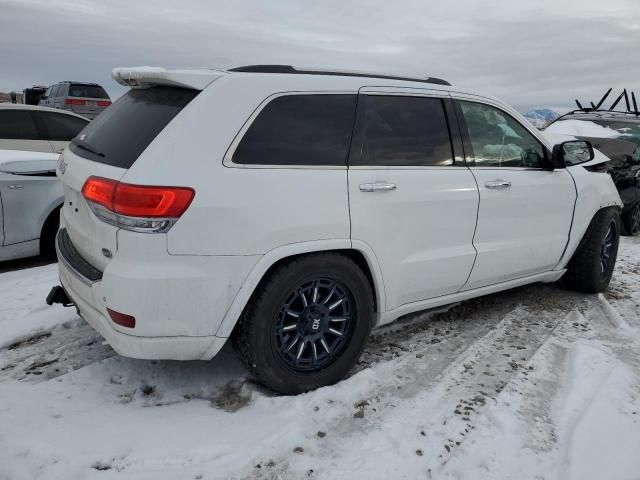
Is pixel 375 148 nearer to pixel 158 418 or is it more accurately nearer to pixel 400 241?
pixel 400 241

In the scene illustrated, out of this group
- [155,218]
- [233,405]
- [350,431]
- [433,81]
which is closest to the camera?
[155,218]

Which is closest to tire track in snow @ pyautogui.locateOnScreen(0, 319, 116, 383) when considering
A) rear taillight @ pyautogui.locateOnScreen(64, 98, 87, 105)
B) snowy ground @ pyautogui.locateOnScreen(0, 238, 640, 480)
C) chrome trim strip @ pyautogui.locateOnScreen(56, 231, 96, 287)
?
snowy ground @ pyautogui.locateOnScreen(0, 238, 640, 480)

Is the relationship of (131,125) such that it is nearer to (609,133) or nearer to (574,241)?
(574,241)

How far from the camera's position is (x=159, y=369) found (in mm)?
3234

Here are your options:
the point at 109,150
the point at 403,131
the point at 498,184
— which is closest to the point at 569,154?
the point at 498,184

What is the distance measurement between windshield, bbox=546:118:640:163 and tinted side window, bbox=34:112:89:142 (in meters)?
8.00

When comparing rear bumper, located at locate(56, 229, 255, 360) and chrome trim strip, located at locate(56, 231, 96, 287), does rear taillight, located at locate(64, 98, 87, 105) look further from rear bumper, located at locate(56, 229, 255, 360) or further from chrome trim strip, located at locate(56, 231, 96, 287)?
rear bumper, located at locate(56, 229, 255, 360)

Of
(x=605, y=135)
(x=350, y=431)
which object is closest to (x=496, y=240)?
(x=350, y=431)

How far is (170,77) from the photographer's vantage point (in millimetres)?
2789

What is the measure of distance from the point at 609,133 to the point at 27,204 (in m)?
8.53

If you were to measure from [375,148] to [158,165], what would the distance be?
4.21 feet

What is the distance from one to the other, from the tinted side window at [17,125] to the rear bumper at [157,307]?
6.52 metres

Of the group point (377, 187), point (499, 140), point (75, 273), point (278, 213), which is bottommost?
point (75, 273)

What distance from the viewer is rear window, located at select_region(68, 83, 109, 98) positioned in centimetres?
1908
